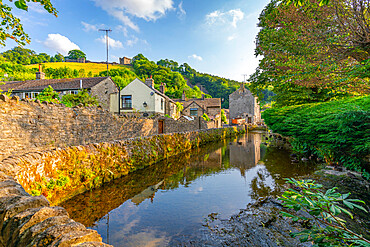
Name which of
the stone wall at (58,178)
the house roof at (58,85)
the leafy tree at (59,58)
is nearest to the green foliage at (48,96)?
the stone wall at (58,178)

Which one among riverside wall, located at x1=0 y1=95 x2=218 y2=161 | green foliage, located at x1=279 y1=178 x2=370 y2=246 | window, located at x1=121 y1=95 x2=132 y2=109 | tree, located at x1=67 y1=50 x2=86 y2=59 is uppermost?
→ tree, located at x1=67 y1=50 x2=86 y2=59

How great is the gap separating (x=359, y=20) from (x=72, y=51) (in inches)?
5787

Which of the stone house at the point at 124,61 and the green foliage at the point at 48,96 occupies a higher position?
the stone house at the point at 124,61

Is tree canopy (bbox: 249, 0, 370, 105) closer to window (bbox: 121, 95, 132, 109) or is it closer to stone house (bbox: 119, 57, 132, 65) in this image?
window (bbox: 121, 95, 132, 109)

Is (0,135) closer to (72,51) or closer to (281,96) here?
(281,96)

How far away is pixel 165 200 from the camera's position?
6.41 meters

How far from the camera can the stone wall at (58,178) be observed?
2.01 metres

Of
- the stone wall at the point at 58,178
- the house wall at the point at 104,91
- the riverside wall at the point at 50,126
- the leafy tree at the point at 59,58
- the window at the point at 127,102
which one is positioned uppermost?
the leafy tree at the point at 59,58

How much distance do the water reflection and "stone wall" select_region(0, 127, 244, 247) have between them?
64 cm

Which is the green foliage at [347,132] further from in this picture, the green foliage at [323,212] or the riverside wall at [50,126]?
the riverside wall at [50,126]

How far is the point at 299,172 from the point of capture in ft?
28.1

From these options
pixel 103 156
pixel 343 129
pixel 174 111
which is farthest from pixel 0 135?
pixel 174 111

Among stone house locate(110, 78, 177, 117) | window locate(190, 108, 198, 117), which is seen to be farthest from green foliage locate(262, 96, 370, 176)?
window locate(190, 108, 198, 117)

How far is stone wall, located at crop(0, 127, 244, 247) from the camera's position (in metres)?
2.01
